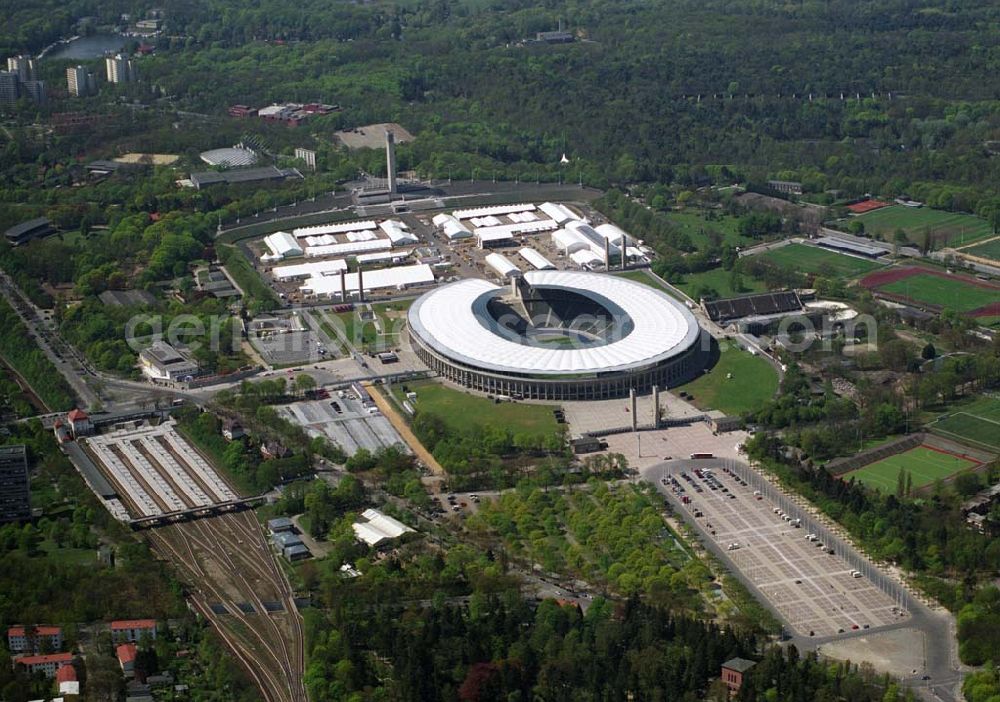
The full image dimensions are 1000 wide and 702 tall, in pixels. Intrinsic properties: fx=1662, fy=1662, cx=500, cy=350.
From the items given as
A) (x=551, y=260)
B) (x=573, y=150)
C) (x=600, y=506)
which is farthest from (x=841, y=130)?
(x=600, y=506)

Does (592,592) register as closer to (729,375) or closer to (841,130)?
(729,375)

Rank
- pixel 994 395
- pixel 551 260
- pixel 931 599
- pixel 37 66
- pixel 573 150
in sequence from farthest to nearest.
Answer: pixel 37 66
pixel 573 150
pixel 551 260
pixel 994 395
pixel 931 599

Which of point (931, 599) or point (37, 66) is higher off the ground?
point (37, 66)

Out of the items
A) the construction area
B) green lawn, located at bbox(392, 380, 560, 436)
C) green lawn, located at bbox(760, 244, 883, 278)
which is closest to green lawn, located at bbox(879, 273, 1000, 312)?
green lawn, located at bbox(760, 244, 883, 278)

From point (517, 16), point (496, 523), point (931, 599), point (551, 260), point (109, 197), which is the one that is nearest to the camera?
point (931, 599)

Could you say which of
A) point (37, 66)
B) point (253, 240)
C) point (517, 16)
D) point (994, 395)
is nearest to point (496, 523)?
point (994, 395)

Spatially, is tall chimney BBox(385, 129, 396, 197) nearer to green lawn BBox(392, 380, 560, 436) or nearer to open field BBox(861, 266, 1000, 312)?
open field BBox(861, 266, 1000, 312)

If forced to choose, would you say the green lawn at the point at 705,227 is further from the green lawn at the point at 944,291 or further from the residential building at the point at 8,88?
the residential building at the point at 8,88

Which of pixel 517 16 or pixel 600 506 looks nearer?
pixel 600 506
